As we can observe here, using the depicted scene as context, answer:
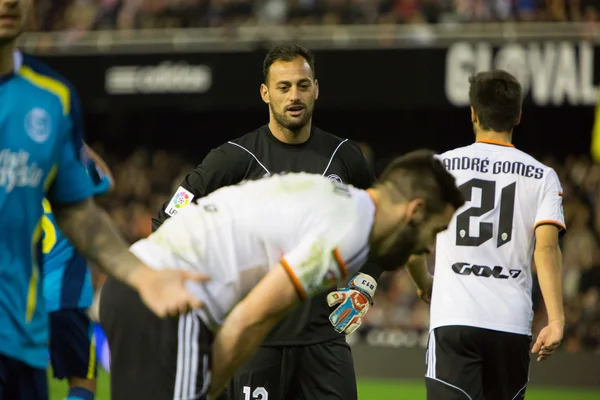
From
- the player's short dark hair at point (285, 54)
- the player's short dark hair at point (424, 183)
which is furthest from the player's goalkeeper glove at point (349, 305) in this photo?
the player's short dark hair at point (424, 183)

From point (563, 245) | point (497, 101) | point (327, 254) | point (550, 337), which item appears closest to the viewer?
point (327, 254)

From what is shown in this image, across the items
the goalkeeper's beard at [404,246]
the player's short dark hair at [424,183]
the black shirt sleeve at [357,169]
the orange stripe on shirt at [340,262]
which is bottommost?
the orange stripe on shirt at [340,262]

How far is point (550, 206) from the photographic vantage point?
18.1ft

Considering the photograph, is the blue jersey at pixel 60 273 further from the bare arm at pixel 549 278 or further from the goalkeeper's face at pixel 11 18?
the goalkeeper's face at pixel 11 18

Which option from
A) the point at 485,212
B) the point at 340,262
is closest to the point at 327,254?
the point at 340,262

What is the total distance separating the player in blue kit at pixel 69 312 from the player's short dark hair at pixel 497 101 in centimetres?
269

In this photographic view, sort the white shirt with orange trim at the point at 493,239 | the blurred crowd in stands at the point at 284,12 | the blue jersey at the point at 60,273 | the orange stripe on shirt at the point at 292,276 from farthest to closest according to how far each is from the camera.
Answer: the blurred crowd in stands at the point at 284,12, the blue jersey at the point at 60,273, the white shirt with orange trim at the point at 493,239, the orange stripe on shirt at the point at 292,276

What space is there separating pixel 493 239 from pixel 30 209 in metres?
2.79

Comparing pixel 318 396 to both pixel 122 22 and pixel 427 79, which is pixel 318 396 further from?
pixel 122 22

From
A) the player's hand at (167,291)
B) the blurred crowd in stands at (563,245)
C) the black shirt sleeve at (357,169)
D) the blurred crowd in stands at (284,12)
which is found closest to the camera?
the player's hand at (167,291)

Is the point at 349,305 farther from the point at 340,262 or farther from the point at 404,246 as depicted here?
the point at 340,262

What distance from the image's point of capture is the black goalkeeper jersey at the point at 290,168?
5.78 m

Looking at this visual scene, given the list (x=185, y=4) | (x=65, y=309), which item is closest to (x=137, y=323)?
(x=65, y=309)

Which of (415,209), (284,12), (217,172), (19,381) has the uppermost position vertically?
(284,12)
